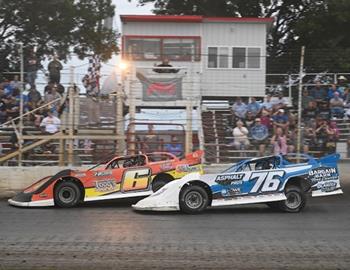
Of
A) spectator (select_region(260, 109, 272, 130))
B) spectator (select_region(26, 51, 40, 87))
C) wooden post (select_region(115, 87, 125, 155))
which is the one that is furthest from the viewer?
spectator (select_region(26, 51, 40, 87))

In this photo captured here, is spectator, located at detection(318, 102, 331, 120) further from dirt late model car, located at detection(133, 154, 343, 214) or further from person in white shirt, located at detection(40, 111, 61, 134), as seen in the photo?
person in white shirt, located at detection(40, 111, 61, 134)

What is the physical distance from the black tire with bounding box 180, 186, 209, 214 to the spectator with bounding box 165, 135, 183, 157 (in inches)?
156

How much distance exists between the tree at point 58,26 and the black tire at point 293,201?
91.7 feet

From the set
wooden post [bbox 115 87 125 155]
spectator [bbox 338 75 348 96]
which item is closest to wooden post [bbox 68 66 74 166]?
wooden post [bbox 115 87 125 155]

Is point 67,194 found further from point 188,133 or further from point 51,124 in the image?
point 188,133

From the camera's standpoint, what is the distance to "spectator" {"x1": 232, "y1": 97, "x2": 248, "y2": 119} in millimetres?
17672

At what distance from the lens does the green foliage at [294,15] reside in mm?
34406

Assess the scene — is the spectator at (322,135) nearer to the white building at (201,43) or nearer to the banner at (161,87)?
the banner at (161,87)

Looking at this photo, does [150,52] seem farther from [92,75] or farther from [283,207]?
[283,207]

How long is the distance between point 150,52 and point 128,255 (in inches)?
725

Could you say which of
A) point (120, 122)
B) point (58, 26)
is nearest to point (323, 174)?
point (120, 122)

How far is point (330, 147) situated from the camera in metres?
16.5

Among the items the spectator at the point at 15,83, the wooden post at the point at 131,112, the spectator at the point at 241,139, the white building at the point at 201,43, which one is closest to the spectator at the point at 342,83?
the spectator at the point at 241,139

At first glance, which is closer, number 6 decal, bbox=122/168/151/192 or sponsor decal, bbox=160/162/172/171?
number 6 decal, bbox=122/168/151/192
